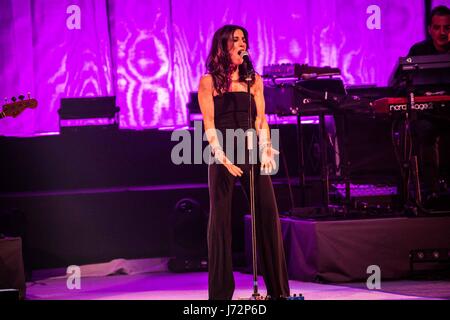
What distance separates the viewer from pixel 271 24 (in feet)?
29.7

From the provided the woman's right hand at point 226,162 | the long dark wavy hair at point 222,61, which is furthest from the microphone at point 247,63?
the woman's right hand at point 226,162

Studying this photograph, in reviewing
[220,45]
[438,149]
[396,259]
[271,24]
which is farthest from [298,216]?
[271,24]

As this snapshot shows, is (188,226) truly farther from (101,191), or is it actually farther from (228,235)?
(228,235)

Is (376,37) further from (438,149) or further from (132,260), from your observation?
(132,260)

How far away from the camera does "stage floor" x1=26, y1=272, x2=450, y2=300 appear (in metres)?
5.92

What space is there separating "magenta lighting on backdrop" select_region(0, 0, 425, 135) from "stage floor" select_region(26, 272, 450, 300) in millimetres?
Answer: 2020

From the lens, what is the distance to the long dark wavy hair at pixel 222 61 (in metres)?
5.25

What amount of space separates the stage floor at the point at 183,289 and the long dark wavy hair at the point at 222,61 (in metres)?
1.81

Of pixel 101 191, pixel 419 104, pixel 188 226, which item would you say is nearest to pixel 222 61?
pixel 419 104

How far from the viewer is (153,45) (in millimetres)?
8867

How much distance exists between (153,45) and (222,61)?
3743 millimetres

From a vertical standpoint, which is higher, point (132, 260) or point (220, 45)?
point (220, 45)

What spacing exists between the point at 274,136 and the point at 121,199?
181 centimetres

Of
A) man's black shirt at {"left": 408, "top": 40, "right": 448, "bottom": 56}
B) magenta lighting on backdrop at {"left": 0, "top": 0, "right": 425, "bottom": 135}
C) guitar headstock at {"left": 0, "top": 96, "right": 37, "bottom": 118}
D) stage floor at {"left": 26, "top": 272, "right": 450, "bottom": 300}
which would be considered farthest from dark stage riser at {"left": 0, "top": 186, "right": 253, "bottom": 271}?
man's black shirt at {"left": 408, "top": 40, "right": 448, "bottom": 56}
